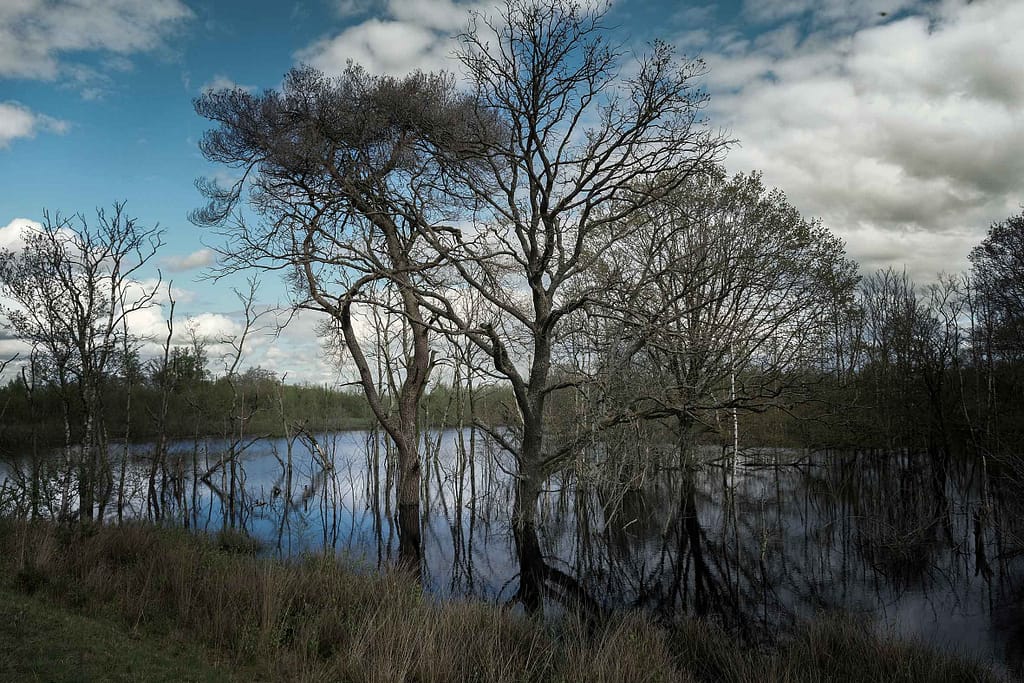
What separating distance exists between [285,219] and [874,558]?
1498cm

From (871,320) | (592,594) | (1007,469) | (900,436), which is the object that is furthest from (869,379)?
(592,594)

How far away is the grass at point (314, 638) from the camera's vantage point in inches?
227

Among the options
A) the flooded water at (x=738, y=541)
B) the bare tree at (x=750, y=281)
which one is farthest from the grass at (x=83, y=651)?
the bare tree at (x=750, y=281)

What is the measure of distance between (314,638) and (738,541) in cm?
1127

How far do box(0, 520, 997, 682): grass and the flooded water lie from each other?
1737mm

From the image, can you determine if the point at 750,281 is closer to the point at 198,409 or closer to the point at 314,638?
the point at 314,638

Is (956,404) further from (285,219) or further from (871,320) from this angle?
(285,219)

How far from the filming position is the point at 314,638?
21.7ft

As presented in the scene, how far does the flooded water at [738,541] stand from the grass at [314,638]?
174 cm

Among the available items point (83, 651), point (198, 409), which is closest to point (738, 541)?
point (83, 651)

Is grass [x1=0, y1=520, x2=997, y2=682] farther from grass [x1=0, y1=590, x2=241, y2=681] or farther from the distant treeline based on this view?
the distant treeline

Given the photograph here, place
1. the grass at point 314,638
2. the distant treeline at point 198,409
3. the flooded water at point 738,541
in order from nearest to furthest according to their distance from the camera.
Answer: the grass at point 314,638
the flooded water at point 738,541
the distant treeline at point 198,409

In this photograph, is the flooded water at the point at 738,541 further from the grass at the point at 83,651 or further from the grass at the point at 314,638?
the grass at the point at 83,651

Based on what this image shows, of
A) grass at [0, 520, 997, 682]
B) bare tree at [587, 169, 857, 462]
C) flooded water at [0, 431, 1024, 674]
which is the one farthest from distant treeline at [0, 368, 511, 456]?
grass at [0, 520, 997, 682]
